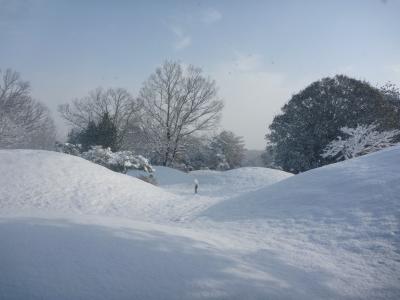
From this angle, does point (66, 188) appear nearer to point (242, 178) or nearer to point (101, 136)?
point (242, 178)

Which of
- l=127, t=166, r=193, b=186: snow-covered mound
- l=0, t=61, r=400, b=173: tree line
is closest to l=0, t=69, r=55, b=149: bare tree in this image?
l=0, t=61, r=400, b=173: tree line

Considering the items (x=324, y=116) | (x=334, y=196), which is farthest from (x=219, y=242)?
(x=324, y=116)

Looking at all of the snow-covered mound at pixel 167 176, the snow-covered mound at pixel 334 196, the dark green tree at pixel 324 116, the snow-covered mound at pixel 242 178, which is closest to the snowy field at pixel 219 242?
the snow-covered mound at pixel 334 196

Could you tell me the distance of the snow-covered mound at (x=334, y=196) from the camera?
6.18 meters

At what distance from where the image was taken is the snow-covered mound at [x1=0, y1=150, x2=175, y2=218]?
890 cm

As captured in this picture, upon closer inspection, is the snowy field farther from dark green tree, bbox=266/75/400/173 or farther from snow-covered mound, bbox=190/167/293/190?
dark green tree, bbox=266/75/400/173

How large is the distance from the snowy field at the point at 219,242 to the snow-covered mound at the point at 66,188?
0.07 meters

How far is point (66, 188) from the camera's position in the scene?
10.1 meters

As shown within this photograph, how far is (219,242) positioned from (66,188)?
6.98m

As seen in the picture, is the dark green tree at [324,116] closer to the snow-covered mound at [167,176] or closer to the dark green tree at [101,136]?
the snow-covered mound at [167,176]

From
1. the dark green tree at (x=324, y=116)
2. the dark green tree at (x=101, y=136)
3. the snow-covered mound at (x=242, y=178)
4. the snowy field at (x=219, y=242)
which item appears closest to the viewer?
the snowy field at (x=219, y=242)

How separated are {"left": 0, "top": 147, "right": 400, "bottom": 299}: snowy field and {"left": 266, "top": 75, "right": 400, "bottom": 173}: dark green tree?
16762mm

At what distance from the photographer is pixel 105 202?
972 cm

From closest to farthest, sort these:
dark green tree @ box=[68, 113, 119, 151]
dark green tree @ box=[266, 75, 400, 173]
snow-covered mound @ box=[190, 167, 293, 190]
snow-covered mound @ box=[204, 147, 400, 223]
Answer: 1. snow-covered mound @ box=[204, 147, 400, 223]
2. snow-covered mound @ box=[190, 167, 293, 190]
3. dark green tree @ box=[266, 75, 400, 173]
4. dark green tree @ box=[68, 113, 119, 151]
